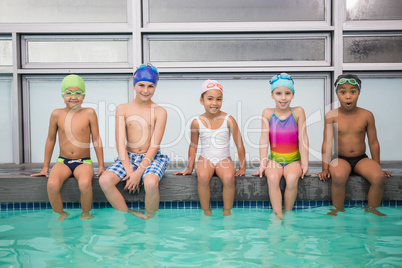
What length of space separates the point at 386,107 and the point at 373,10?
1489 millimetres

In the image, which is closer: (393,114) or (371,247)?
(371,247)

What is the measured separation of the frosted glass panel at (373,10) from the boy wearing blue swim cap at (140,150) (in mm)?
3445

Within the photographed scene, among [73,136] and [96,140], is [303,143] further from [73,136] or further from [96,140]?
[73,136]

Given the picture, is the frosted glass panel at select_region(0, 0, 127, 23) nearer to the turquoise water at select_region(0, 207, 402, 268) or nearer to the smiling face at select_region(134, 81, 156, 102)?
the smiling face at select_region(134, 81, 156, 102)

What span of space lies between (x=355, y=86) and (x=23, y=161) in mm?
4918

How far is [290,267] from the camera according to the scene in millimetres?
2641

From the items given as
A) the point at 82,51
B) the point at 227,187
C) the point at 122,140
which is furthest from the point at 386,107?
the point at 82,51

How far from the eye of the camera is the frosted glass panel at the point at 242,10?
6.00m

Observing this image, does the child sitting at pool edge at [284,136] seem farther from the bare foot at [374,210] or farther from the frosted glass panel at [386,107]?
the frosted glass panel at [386,107]

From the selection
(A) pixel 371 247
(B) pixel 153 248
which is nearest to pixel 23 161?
(B) pixel 153 248

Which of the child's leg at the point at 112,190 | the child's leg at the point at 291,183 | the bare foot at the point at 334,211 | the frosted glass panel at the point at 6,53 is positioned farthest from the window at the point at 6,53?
Result: the bare foot at the point at 334,211

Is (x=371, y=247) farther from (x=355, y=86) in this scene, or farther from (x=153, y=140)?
(x=153, y=140)

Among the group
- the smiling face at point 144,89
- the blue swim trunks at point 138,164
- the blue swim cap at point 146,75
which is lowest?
the blue swim trunks at point 138,164

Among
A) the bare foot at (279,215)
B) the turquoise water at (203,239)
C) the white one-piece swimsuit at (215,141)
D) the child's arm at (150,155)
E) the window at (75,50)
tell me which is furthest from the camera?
the window at (75,50)
